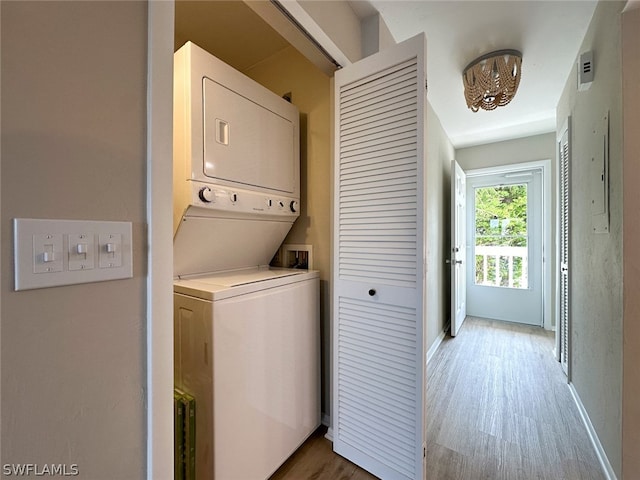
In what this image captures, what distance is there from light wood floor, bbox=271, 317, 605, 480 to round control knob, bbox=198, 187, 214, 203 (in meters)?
1.42

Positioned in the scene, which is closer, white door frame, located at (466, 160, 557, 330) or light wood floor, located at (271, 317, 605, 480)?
light wood floor, located at (271, 317, 605, 480)

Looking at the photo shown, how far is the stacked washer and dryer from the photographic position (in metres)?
1.18

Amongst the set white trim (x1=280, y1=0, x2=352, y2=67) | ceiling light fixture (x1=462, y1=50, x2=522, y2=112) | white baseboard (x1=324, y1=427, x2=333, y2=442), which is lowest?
white baseboard (x1=324, y1=427, x2=333, y2=442)

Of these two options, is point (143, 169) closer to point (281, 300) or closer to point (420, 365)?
point (281, 300)

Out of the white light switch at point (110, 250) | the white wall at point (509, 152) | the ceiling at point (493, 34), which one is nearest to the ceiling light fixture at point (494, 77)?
the ceiling at point (493, 34)

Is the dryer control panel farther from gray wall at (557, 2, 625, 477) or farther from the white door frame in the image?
the white door frame

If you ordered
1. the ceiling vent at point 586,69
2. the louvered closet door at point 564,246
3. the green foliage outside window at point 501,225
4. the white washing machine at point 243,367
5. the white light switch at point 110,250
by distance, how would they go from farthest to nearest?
the green foliage outside window at point 501,225 < the louvered closet door at point 564,246 < the ceiling vent at point 586,69 < the white washing machine at point 243,367 < the white light switch at point 110,250

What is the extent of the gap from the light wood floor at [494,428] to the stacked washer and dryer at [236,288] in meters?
0.30

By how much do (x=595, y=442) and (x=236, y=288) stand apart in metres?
2.16

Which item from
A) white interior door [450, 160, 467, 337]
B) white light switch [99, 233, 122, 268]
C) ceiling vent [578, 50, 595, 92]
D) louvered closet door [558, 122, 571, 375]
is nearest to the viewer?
white light switch [99, 233, 122, 268]

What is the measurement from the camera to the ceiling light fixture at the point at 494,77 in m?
1.96

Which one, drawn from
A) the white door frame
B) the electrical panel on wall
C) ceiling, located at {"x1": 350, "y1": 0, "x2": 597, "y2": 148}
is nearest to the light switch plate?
ceiling, located at {"x1": 350, "y1": 0, "x2": 597, "y2": 148}

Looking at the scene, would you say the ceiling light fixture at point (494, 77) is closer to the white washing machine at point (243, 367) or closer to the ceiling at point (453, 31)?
the ceiling at point (453, 31)

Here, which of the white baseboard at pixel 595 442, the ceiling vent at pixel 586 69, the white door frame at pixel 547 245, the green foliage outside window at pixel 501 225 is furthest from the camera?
the green foliage outside window at pixel 501 225
